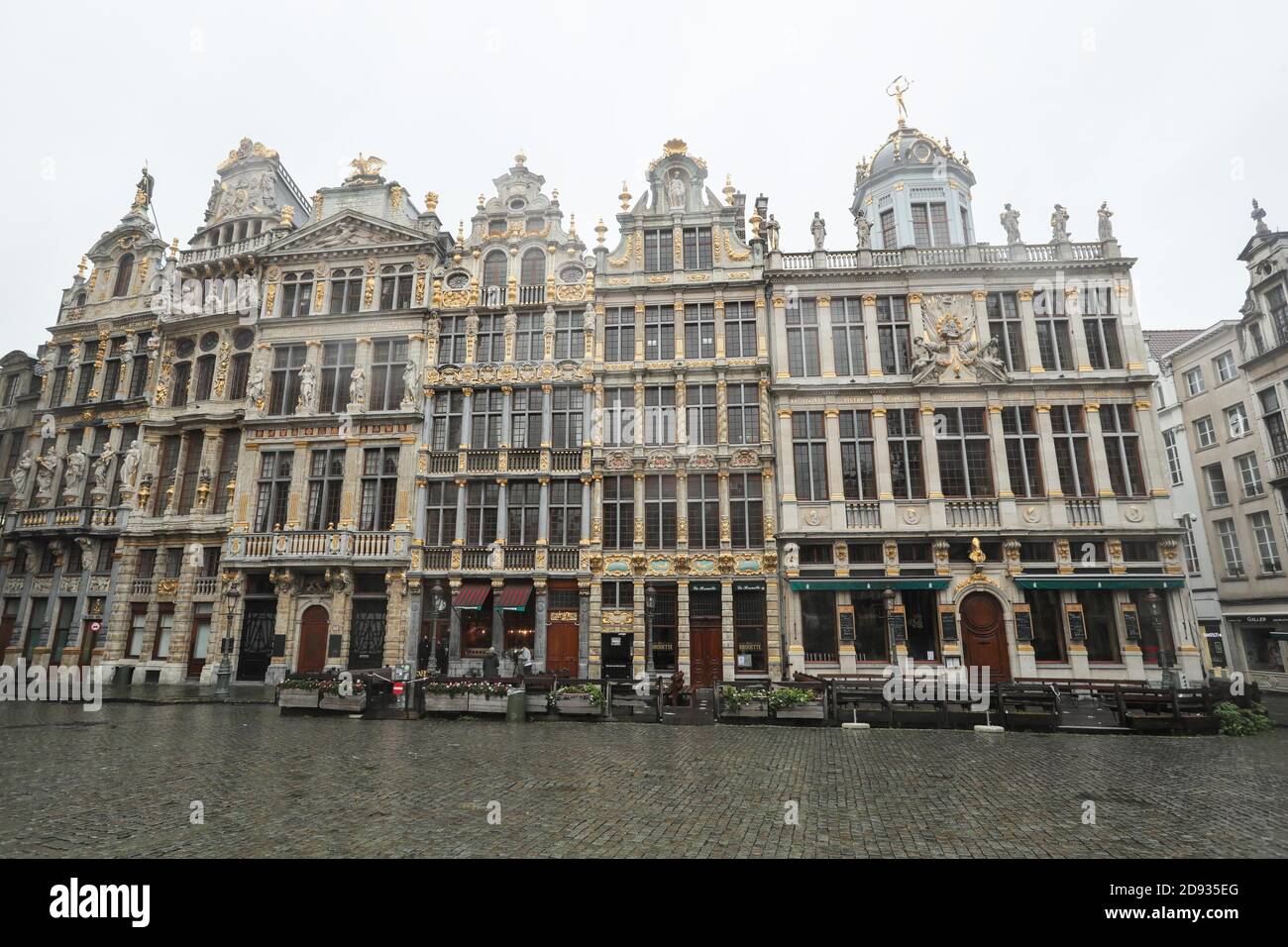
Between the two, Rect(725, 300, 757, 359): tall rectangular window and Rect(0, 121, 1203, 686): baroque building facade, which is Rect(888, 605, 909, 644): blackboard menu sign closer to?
Rect(0, 121, 1203, 686): baroque building facade

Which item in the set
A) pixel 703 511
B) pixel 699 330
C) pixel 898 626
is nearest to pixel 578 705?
pixel 703 511

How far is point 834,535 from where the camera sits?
25281mm

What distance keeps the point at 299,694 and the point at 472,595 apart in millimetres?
7972

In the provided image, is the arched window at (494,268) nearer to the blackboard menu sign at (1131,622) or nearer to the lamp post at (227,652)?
the lamp post at (227,652)

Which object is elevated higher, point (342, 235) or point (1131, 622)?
point (342, 235)

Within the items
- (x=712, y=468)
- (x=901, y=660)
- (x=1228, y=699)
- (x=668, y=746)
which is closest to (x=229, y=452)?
(x=712, y=468)

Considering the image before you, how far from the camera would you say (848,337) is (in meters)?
27.7

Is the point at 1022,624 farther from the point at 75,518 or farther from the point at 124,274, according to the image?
the point at 124,274

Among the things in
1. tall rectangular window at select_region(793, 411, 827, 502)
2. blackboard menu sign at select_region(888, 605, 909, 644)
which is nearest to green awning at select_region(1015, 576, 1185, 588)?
blackboard menu sign at select_region(888, 605, 909, 644)

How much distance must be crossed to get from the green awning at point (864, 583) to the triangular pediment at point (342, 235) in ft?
81.0

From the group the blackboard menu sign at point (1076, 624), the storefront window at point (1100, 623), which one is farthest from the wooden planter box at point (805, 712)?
the storefront window at point (1100, 623)

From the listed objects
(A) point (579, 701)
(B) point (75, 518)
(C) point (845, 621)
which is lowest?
(A) point (579, 701)

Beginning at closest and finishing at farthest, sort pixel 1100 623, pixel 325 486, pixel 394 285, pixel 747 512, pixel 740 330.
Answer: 1. pixel 1100 623
2. pixel 747 512
3. pixel 740 330
4. pixel 325 486
5. pixel 394 285
